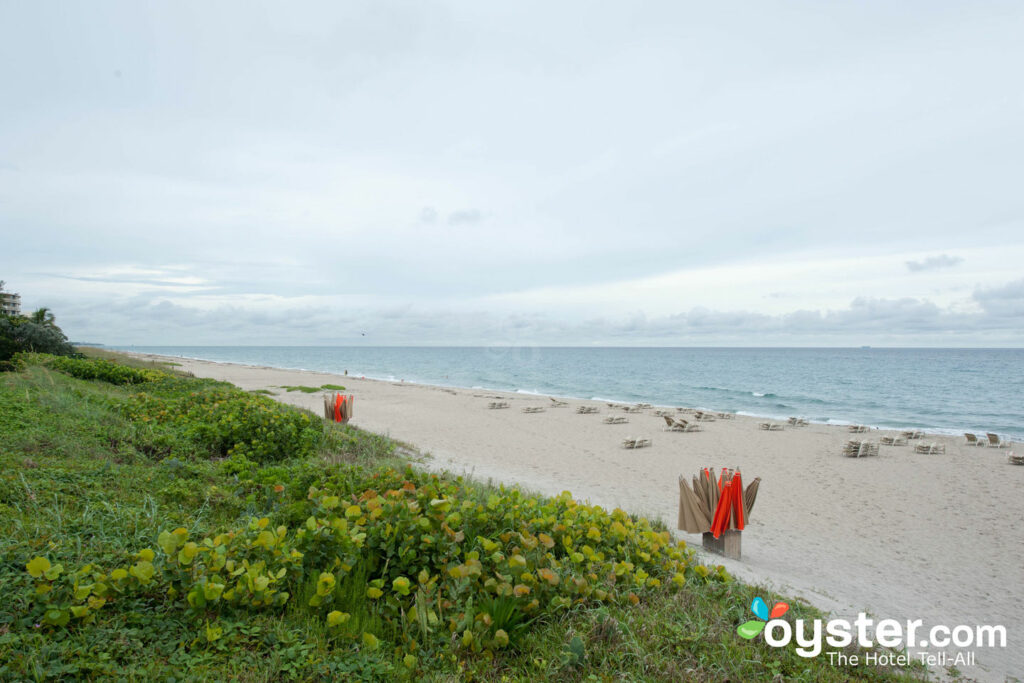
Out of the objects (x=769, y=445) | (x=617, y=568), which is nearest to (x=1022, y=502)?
(x=769, y=445)

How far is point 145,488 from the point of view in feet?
15.8

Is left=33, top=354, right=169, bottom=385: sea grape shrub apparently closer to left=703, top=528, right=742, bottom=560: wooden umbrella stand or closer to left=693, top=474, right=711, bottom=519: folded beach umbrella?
left=693, top=474, right=711, bottom=519: folded beach umbrella

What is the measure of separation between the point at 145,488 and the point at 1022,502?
16182 millimetres

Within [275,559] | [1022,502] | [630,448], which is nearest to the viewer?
[275,559]

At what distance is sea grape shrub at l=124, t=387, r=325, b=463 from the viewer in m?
7.41

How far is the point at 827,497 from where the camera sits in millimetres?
11828

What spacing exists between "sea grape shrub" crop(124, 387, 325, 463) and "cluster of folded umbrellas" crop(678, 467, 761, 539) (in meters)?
5.29

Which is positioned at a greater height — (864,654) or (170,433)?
(170,433)

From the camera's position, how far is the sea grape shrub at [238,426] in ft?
24.3

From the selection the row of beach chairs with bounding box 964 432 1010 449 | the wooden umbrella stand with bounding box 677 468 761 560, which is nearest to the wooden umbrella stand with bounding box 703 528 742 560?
the wooden umbrella stand with bounding box 677 468 761 560

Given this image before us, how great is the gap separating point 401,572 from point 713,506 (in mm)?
4781

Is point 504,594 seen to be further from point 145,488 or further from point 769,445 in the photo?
point 769,445

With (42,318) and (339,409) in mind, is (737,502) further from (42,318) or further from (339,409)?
(42,318)

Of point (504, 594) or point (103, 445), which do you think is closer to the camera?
point (504, 594)
